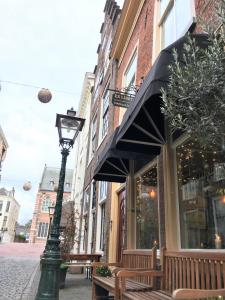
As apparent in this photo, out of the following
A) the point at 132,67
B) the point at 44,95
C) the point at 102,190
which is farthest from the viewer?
the point at 102,190

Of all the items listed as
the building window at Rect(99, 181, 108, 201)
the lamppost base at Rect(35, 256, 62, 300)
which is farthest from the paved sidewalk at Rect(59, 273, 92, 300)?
the building window at Rect(99, 181, 108, 201)

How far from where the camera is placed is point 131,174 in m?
6.66

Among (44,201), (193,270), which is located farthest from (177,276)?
(44,201)

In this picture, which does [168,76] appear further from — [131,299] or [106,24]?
[106,24]

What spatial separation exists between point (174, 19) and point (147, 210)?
13.6 feet

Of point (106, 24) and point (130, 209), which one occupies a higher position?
point (106, 24)

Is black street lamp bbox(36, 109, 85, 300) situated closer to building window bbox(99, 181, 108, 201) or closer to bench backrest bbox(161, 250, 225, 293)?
bench backrest bbox(161, 250, 225, 293)

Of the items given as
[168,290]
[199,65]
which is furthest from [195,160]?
[199,65]

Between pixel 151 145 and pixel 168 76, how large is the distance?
2100 mm

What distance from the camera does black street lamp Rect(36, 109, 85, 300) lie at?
3.96 meters

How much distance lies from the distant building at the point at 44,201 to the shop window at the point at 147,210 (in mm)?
42326

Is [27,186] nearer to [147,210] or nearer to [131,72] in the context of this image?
[131,72]

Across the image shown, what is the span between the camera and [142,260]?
4.89 m

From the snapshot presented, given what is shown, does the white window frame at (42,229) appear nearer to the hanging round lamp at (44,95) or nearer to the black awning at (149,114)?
the hanging round lamp at (44,95)
